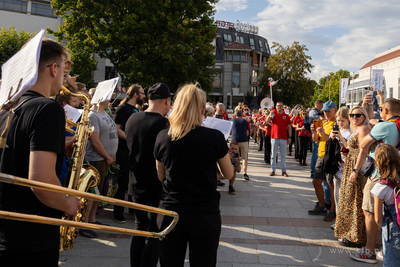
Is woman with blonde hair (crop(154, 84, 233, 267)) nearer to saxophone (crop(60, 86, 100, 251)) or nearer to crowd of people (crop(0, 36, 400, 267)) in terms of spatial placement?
crowd of people (crop(0, 36, 400, 267))

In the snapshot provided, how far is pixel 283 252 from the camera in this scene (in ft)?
13.3

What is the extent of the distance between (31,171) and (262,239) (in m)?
3.63

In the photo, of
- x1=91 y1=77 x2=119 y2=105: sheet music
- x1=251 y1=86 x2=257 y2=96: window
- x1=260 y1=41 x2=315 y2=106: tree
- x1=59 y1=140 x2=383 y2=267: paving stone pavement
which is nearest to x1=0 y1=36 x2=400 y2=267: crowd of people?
x1=59 y1=140 x2=383 y2=267: paving stone pavement

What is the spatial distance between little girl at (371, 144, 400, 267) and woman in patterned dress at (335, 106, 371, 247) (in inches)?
36.9

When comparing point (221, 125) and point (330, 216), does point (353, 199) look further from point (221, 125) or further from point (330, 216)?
point (221, 125)

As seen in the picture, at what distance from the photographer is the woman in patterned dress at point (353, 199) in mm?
4156

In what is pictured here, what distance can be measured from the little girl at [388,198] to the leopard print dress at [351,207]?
36.3 inches

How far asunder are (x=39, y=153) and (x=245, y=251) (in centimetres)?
317

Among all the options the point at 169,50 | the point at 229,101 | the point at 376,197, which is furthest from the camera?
the point at 229,101

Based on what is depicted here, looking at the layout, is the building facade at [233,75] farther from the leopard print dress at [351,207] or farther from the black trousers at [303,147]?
the leopard print dress at [351,207]

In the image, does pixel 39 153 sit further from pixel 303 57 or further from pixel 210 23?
pixel 303 57

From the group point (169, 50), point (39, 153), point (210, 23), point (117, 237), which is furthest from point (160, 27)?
point (39, 153)

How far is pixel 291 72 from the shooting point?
42.2 m

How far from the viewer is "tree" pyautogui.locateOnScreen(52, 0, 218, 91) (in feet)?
64.4
